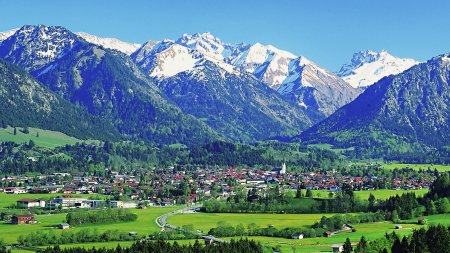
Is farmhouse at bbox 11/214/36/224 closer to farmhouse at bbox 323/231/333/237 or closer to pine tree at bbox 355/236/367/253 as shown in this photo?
farmhouse at bbox 323/231/333/237

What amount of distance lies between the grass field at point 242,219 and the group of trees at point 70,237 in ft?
60.9

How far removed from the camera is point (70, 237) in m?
147

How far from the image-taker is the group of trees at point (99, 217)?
174m

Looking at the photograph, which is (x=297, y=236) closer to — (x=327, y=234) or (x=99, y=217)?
(x=327, y=234)

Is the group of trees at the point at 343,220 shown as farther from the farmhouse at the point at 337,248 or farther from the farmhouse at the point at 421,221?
the farmhouse at the point at 337,248

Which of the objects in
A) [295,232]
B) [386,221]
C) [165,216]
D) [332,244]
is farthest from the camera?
[165,216]

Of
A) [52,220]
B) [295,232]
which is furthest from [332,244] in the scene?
[52,220]

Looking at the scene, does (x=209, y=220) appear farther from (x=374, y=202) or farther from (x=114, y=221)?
(x=374, y=202)

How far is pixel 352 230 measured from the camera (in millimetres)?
157250

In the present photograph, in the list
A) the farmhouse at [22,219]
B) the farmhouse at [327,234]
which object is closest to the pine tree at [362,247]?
the farmhouse at [327,234]

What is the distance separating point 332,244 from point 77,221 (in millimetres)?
60396

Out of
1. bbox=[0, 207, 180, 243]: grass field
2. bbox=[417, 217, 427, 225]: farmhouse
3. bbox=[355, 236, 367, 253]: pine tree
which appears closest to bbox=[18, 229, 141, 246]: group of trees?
bbox=[0, 207, 180, 243]: grass field

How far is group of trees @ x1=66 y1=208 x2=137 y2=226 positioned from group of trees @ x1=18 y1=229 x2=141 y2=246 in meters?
21.1

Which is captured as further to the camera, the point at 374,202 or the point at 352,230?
the point at 374,202
